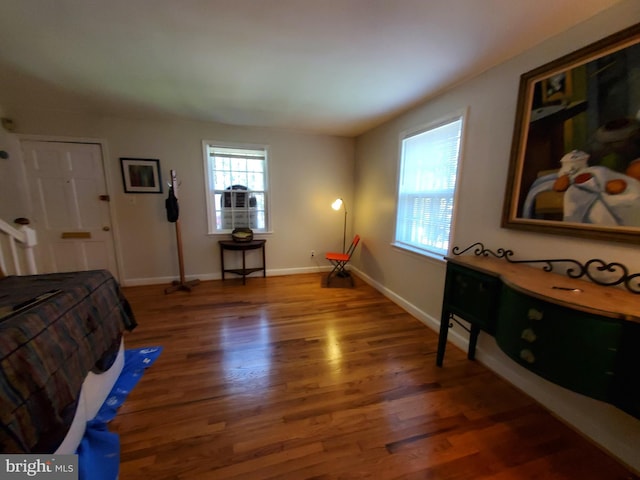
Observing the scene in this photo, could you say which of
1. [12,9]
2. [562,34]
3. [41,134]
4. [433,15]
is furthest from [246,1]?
[41,134]

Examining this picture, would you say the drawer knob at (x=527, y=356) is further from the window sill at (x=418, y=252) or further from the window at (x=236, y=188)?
the window at (x=236, y=188)

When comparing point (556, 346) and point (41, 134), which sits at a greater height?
point (41, 134)

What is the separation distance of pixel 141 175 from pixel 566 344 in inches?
181

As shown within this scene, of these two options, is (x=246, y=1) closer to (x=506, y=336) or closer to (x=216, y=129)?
(x=506, y=336)

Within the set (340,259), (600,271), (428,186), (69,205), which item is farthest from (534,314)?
(69,205)

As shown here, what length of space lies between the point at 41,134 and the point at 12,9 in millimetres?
2413

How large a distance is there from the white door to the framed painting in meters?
4.74

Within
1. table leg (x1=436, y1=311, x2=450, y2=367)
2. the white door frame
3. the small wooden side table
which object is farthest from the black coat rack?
table leg (x1=436, y1=311, x2=450, y2=367)

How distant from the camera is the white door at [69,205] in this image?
317 cm

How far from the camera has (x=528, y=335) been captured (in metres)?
1.25

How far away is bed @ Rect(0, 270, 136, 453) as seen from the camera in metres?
0.90

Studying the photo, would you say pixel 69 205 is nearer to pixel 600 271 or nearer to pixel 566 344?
pixel 566 344

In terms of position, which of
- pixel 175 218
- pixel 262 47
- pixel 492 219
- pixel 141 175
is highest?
pixel 262 47

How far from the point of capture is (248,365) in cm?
198
